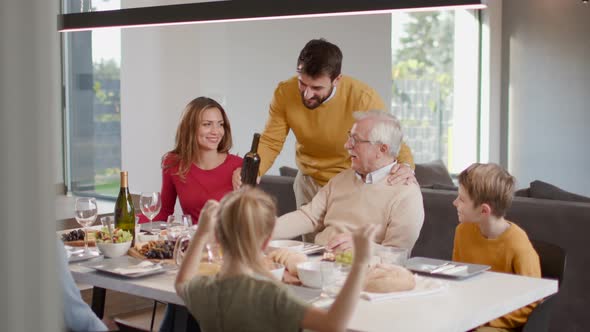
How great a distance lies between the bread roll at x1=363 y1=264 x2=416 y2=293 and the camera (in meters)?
2.16

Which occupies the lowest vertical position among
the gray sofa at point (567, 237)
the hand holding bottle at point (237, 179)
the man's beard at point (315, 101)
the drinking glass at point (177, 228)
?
the gray sofa at point (567, 237)

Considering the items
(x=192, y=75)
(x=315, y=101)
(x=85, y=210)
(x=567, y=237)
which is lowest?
(x=567, y=237)

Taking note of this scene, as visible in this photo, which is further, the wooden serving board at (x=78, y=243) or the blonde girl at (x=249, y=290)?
the wooden serving board at (x=78, y=243)

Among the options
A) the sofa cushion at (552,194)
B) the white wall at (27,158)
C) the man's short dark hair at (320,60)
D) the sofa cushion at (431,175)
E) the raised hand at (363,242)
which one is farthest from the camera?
the sofa cushion at (431,175)

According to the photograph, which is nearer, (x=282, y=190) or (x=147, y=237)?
(x=147, y=237)

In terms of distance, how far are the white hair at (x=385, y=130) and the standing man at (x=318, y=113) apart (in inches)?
10.2

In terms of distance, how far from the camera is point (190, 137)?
11.3 ft

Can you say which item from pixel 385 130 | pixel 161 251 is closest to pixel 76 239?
pixel 161 251

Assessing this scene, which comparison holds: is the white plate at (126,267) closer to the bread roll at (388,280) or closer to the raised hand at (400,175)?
the bread roll at (388,280)

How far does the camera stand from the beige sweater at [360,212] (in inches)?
116

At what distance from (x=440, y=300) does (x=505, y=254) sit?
56 centimetres

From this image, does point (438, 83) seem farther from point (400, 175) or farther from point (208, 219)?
point (208, 219)

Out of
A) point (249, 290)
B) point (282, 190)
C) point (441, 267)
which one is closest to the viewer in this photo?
point (249, 290)

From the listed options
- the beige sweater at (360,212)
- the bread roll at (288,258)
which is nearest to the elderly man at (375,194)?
the beige sweater at (360,212)
